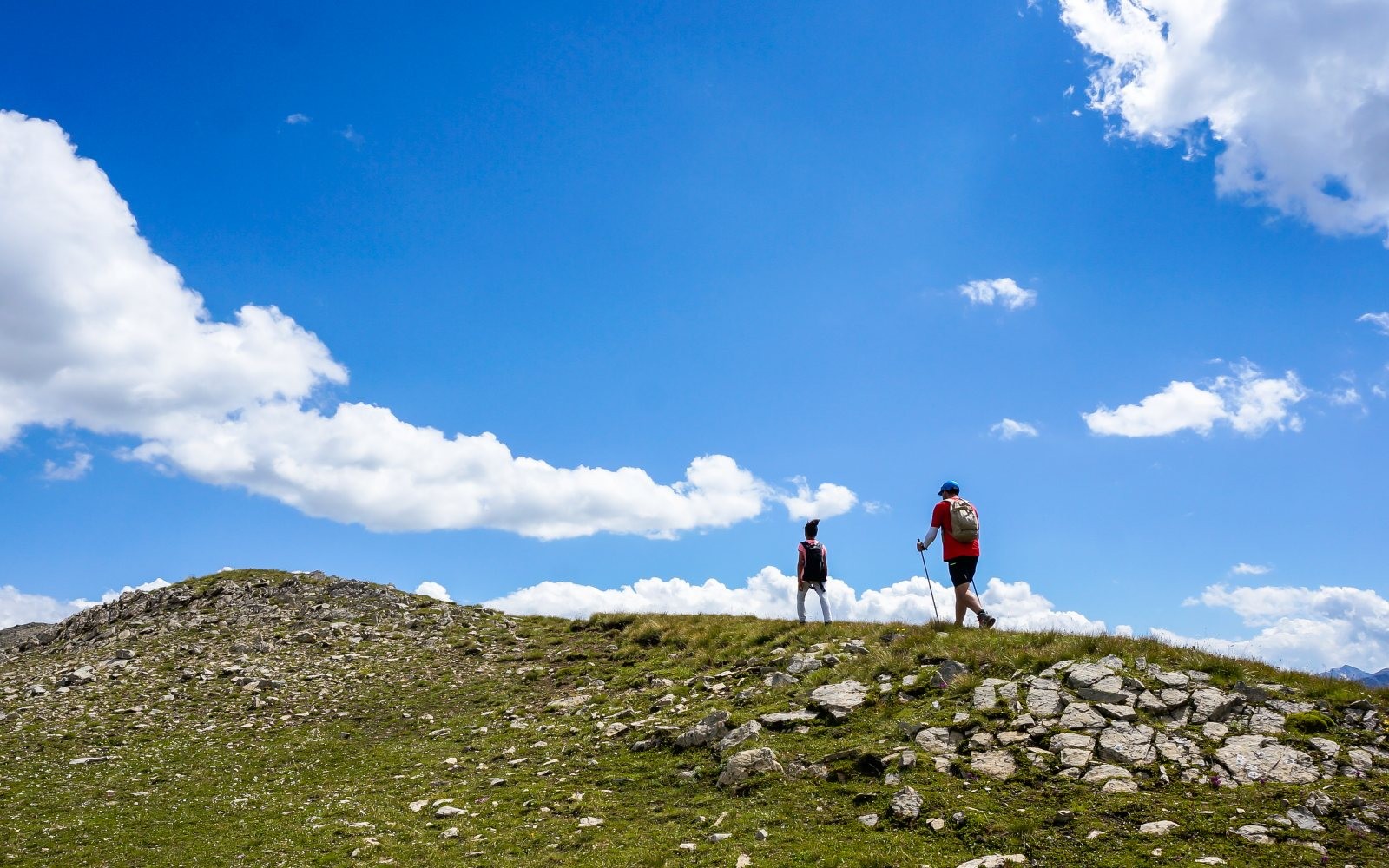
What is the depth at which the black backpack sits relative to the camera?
2409cm

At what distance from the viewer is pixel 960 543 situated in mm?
20312

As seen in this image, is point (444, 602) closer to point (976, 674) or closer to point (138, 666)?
point (138, 666)

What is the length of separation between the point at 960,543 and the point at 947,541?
15.5 inches

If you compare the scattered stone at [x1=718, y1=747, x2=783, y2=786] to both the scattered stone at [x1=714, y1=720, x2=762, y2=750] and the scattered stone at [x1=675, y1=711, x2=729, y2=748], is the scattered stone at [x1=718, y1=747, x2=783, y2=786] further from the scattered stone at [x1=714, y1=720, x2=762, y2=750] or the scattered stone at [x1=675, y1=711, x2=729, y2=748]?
the scattered stone at [x1=675, y1=711, x2=729, y2=748]

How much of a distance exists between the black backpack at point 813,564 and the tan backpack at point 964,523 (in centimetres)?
498

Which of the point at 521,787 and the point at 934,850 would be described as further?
the point at 521,787

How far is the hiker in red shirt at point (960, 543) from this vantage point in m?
20.3

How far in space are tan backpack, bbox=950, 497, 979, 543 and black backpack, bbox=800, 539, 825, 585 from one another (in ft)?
16.3

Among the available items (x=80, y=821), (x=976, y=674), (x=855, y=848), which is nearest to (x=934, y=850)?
(x=855, y=848)

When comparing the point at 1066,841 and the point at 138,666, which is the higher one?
the point at 138,666

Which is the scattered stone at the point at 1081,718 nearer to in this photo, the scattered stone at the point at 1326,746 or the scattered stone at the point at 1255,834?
the scattered stone at the point at 1326,746

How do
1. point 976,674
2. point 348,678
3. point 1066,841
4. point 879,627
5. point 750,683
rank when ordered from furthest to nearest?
point 348,678 → point 879,627 → point 750,683 → point 976,674 → point 1066,841

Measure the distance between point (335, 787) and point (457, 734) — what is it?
3946 mm

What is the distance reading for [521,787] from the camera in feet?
52.1
